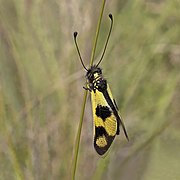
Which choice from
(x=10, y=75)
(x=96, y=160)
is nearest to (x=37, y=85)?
(x=10, y=75)

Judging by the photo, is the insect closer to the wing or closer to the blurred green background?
the wing

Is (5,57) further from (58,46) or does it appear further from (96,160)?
(96,160)

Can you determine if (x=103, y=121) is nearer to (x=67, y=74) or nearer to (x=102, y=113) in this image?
(x=102, y=113)

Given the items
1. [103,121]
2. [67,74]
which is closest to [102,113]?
[103,121]

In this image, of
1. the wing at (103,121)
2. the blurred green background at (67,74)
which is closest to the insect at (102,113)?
the wing at (103,121)

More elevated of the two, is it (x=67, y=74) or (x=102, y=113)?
(x=67, y=74)

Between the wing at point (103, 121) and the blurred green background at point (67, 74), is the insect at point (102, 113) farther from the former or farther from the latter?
the blurred green background at point (67, 74)
